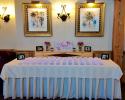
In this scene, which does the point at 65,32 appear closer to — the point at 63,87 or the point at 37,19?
the point at 37,19

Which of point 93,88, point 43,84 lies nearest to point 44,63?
point 43,84

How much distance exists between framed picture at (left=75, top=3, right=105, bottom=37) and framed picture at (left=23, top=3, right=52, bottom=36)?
734 millimetres

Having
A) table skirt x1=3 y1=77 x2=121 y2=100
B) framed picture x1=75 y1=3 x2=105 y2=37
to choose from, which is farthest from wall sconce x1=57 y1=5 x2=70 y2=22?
table skirt x1=3 y1=77 x2=121 y2=100

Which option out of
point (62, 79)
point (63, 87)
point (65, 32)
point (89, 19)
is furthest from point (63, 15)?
point (63, 87)

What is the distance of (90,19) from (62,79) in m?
1.85

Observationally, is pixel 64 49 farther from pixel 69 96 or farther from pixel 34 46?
pixel 69 96

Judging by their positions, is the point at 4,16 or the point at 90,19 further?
the point at 4,16

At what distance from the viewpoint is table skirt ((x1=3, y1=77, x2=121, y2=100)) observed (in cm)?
352

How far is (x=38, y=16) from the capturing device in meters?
4.70

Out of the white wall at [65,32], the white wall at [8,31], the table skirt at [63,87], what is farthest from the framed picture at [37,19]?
the table skirt at [63,87]

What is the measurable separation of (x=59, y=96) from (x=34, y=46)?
1.68m

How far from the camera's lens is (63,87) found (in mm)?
3570

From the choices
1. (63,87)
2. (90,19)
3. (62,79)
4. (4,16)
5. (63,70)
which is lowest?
(63,87)

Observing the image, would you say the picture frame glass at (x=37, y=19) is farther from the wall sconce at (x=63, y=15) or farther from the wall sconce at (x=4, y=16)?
the wall sconce at (x=4, y=16)
